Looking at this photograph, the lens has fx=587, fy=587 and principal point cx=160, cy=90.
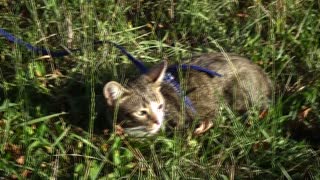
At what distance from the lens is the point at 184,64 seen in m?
4.70

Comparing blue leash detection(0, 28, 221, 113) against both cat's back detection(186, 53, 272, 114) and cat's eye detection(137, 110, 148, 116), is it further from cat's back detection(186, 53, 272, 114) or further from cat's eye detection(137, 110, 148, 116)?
cat's eye detection(137, 110, 148, 116)

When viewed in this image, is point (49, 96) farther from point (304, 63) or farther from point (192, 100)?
point (304, 63)

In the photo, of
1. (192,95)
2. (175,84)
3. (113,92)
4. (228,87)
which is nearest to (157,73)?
(175,84)

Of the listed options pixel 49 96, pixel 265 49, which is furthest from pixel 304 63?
pixel 49 96

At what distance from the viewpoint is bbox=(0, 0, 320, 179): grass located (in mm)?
4055

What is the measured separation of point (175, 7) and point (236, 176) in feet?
8.18

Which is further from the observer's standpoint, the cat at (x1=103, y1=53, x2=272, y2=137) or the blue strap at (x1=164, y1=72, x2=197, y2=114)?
the blue strap at (x1=164, y1=72, x2=197, y2=114)

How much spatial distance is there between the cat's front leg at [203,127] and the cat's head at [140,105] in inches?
11.2

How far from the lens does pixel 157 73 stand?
14.6 ft

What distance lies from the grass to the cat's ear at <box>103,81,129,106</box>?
0.42 ft

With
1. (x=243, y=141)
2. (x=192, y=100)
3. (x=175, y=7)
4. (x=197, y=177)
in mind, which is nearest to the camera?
(x=197, y=177)

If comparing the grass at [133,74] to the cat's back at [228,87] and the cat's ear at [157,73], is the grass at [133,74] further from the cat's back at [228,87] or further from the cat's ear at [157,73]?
the cat's ear at [157,73]

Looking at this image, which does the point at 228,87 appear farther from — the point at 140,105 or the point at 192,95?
the point at 140,105

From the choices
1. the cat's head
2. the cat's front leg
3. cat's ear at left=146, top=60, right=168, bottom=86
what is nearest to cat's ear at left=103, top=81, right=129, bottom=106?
the cat's head
